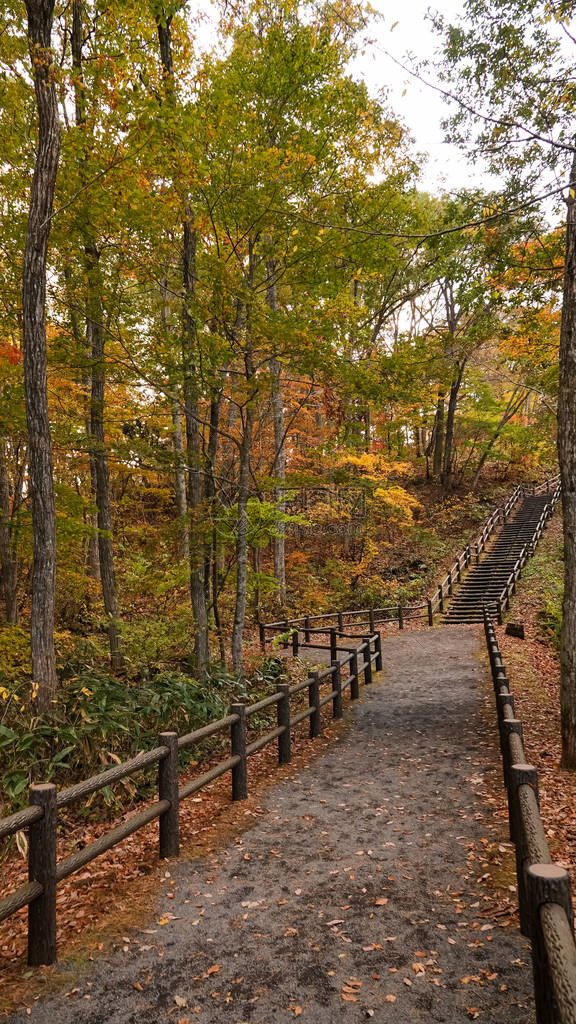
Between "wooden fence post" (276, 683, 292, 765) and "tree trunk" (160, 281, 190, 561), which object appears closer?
"wooden fence post" (276, 683, 292, 765)

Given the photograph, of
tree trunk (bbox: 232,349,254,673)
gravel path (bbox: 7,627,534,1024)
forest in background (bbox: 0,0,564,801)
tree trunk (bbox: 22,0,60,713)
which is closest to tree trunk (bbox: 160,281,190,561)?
forest in background (bbox: 0,0,564,801)

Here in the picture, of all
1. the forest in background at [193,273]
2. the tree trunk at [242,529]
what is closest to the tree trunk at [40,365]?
the forest in background at [193,273]

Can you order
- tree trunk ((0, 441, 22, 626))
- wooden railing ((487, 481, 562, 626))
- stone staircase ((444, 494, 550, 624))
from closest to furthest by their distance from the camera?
tree trunk ((0, 441, 22, 626)) < wooden railing ((487, 481, 562, 626)) < stone staircase ((444, 494, 550, 624))

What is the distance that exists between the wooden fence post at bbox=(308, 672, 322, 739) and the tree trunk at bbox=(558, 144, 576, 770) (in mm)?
3590

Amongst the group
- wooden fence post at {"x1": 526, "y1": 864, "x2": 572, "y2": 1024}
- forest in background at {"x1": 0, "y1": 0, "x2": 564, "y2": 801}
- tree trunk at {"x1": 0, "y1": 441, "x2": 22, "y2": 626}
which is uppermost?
forest in background at {"x1": 0, "y1": 0, "x2": 564, "y2": 801}

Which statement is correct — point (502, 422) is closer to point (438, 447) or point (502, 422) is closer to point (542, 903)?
point (438, 447)

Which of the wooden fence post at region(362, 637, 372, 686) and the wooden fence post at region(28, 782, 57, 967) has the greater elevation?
the wooden fence post at region(28, 782, 57, 967)

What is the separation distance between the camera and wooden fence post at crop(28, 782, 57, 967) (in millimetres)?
3588

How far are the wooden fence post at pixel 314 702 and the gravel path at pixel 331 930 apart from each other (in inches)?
71.3

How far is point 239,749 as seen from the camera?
636 centimetres

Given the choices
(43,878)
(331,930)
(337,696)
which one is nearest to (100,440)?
(337,696)

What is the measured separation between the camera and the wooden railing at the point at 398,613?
56.1 ft

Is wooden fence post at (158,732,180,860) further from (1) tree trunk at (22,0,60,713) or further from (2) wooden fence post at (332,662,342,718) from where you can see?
(2) wooden fence post at (332,662,342,718)

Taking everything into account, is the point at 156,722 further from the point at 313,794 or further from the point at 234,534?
the point at 234,534
